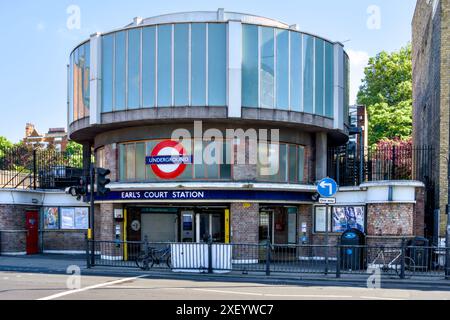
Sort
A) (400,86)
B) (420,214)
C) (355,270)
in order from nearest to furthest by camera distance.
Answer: (355,270) < (420,214) < (400,86)

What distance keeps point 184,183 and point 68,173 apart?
9775 millimetres

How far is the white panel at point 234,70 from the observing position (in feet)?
73.5

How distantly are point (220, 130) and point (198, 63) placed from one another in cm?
296

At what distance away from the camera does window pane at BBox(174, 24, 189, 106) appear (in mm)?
22875

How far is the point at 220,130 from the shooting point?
77.1 ft

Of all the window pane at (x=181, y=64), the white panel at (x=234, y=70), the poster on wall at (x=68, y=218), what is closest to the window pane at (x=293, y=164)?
the white panel at (x=234, y=70)

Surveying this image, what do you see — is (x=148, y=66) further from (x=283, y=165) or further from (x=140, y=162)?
(x=283, y=165)

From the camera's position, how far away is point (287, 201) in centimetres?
2408

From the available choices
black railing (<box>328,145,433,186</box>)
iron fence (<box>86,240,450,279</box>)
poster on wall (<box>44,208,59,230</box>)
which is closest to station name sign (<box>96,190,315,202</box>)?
iron fence (<box>86,240,450,279</box>)

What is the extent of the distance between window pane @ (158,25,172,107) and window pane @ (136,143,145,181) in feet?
8.18

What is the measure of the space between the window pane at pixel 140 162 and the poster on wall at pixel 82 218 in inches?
206

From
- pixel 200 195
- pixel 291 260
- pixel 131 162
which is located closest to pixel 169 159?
pixel 131 162
